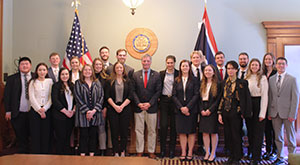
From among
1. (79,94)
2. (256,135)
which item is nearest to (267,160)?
(256,135)

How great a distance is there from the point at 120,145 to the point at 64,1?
3.58 metres

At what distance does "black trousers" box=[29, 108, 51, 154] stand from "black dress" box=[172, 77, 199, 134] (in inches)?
76.2

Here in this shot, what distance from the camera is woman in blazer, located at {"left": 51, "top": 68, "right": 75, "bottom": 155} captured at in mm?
4020

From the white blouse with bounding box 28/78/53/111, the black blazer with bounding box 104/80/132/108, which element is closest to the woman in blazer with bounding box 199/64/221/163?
the black blazer with bounding box 104/80/132/108

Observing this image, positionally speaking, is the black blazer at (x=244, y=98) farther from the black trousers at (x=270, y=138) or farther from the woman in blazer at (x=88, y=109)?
the woman in blazer at (x=88, y=109)

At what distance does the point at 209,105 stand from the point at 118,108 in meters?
1.36

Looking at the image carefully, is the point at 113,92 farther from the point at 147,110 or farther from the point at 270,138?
the point at 270,138

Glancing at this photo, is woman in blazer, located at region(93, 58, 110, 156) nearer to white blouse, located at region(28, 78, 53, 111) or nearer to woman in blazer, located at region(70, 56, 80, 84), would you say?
woman in blazer, located at region(70, 56, 80, 84)

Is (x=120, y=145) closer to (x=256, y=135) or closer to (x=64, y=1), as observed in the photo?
(x=256, y=135)

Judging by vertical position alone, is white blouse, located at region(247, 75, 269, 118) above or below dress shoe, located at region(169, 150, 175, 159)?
above

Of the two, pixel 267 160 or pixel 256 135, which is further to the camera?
pixel 267 160

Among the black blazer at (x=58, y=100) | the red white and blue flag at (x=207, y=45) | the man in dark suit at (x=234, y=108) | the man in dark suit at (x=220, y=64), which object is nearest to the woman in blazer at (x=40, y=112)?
the black blazer at (x=58, y=100)

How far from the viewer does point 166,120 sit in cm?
431

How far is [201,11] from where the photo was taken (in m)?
6.03
